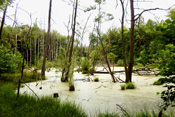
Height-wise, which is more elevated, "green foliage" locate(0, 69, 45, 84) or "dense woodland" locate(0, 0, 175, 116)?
"dense woodland" locate(0, 0, 175, 116)

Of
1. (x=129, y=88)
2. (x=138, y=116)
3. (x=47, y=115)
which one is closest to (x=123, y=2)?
(x=129, y=88)

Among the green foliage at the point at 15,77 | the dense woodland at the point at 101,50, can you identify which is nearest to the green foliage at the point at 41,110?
the dense woodland at the point at 101,50

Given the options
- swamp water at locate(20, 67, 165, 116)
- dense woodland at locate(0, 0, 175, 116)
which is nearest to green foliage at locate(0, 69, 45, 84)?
dense woodland at locate(0, 0, 175, 116)

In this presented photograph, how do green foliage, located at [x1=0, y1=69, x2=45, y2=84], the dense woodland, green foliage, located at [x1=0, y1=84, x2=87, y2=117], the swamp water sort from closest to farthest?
the dense woodland → green foliage, located at [x1=0, y1=84, x2=87, y2=117] → the swamp water → green foliage, located at [x1=0, y1=69, x2=45, y2=84]

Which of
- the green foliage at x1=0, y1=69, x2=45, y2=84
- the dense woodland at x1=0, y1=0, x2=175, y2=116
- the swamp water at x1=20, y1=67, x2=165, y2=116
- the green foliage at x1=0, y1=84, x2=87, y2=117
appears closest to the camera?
the dense woodland at x1=0, y1=0, x2=175, y2=116

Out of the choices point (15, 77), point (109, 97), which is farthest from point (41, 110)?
point (15, 77)

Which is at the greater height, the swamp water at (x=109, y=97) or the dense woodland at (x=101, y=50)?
the dense woodland at (x=101, y=50)

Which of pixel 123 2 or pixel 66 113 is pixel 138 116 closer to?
pixel 66 113

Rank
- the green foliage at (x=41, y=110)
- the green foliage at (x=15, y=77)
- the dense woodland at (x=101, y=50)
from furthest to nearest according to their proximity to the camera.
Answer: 1. the green foliage at (x=15, y=77)
2. the green foliage at (x=41, y=110)
3. the dense woodland at (x=101, y=50)

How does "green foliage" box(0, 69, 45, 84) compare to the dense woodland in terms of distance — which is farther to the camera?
"green foliage" box(0, 69, 45, 84)

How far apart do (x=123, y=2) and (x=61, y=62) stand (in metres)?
3.14

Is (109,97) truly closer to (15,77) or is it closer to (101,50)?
(101,50)

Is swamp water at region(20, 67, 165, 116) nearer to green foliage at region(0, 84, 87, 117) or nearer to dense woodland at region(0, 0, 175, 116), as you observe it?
green foliage at region(0, 84, 87, 117)

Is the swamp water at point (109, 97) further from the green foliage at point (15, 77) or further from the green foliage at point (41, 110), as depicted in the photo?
the green foliage at point (15, 77)
